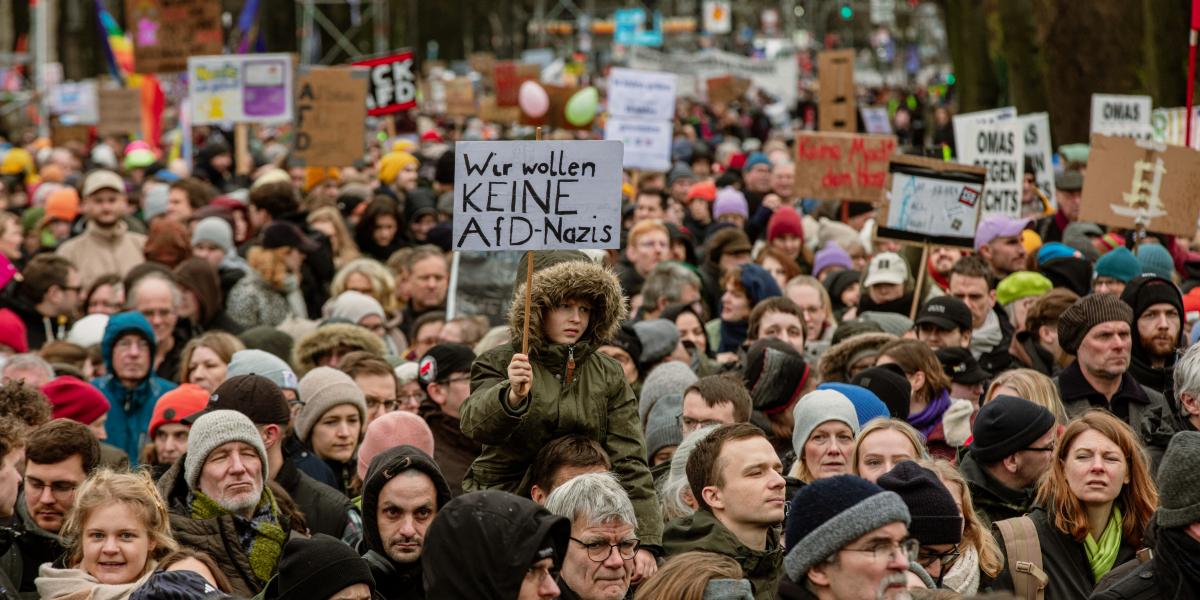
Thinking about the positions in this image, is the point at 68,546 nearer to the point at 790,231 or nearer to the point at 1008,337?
the point at 1008,337

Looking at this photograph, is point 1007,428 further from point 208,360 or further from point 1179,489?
point 208,360

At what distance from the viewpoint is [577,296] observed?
598 cm

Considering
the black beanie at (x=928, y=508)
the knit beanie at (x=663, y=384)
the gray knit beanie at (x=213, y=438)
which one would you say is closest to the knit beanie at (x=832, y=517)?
the black beanie at (x=928, y=508)

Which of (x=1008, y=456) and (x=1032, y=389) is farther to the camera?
(x=1032, y=389)

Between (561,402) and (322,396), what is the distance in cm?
199

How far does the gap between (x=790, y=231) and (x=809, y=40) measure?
2923 inches

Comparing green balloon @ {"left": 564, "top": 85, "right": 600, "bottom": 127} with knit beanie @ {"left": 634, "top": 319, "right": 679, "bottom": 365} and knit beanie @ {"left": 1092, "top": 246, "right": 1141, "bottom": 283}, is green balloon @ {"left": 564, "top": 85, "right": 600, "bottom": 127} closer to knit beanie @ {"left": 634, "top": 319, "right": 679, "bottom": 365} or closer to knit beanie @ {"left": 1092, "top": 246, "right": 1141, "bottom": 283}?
knit beanie @ {"left": 1092, "top": 246, "right": 1141, "bottom": 283}

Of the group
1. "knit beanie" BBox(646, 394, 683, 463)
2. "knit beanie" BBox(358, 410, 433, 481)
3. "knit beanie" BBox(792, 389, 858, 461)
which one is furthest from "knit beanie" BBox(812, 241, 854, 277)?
"knit beanie" BBox(358, 410, 433, 481)

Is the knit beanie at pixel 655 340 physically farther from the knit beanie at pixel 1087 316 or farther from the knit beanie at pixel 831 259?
the knit beanie at pixel 831 259

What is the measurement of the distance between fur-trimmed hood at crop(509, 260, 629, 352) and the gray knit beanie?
3.15ft

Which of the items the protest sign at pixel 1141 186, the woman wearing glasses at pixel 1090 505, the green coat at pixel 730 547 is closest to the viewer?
A: the green coat at pixel 730 547

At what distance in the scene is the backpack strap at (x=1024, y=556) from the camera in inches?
224

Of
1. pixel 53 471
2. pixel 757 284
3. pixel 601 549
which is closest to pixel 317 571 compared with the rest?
pixel 601 549

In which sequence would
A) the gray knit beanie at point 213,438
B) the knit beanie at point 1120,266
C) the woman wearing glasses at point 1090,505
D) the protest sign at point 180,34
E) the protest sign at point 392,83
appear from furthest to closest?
the protest sign at point 180,34 → the protest sign at point 392,83 → the knit beanie at point 1120,266 → the gray knit beanie at point 213,438 → the woman wearing glasses at point 1090,505
